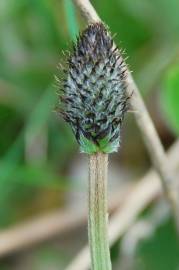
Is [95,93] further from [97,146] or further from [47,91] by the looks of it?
[47,91]

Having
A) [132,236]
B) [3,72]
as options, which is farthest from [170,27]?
[132,236]

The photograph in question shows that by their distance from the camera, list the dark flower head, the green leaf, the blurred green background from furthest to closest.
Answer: the blurred green background, the green leaf, the dark flower head

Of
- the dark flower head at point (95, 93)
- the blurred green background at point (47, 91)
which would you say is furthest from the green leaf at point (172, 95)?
the dark flower head at point (95, 93)

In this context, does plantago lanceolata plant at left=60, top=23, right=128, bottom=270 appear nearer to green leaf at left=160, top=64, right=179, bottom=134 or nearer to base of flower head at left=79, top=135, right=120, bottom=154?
base of flower head at left=79, top=135, right=120, bottom=154

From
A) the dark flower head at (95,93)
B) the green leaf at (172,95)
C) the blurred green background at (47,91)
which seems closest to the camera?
the dark flower head at (95,93)

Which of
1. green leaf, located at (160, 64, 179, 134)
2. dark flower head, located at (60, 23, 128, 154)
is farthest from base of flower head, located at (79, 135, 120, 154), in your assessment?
green leaf, located at (160, 64, 179, 134)

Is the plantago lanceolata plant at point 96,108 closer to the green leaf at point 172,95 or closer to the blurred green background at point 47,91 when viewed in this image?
the green leaf at point 172,95
